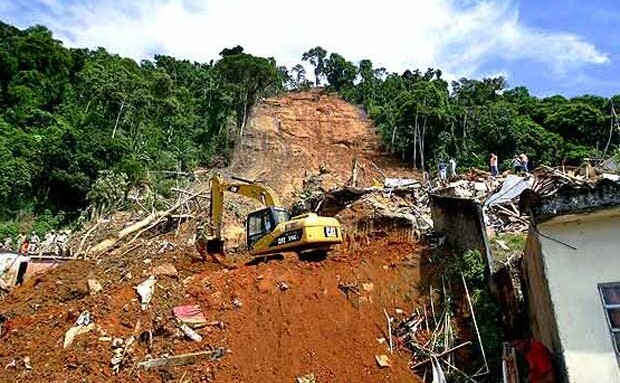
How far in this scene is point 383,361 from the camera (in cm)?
882

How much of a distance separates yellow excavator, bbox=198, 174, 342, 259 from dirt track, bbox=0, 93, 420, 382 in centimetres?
40

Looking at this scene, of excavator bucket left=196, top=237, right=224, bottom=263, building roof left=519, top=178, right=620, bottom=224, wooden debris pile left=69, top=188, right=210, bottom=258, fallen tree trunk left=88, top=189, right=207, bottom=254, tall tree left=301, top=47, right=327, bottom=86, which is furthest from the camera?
tall tree left=301, top=47, right=327, bottom=86

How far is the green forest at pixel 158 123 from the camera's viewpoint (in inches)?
1081

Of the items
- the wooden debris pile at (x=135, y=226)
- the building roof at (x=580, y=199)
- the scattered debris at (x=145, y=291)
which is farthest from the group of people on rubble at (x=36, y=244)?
the building roof at (x=580, y=199)

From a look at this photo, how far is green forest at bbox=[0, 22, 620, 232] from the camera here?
90.1 feet

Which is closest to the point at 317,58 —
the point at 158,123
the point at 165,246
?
the point at 158,123

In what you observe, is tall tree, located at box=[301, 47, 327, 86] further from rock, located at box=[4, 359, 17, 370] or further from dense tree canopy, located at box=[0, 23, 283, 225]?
rock, located at box=[4, 359, 17, 370]

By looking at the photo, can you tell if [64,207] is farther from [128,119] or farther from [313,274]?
[313,274]

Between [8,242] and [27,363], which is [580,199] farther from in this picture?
[8,242]

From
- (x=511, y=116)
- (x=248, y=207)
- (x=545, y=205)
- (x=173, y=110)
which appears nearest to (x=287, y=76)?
(x=173, y=110)

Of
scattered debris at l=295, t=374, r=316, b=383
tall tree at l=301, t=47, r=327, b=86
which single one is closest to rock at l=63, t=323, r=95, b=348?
scattered debris at l=295, t=374, r=316, b=383

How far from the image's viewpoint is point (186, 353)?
8984 mm

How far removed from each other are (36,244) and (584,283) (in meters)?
19.2

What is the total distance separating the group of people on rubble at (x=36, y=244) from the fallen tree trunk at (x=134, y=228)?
1.16 meters
